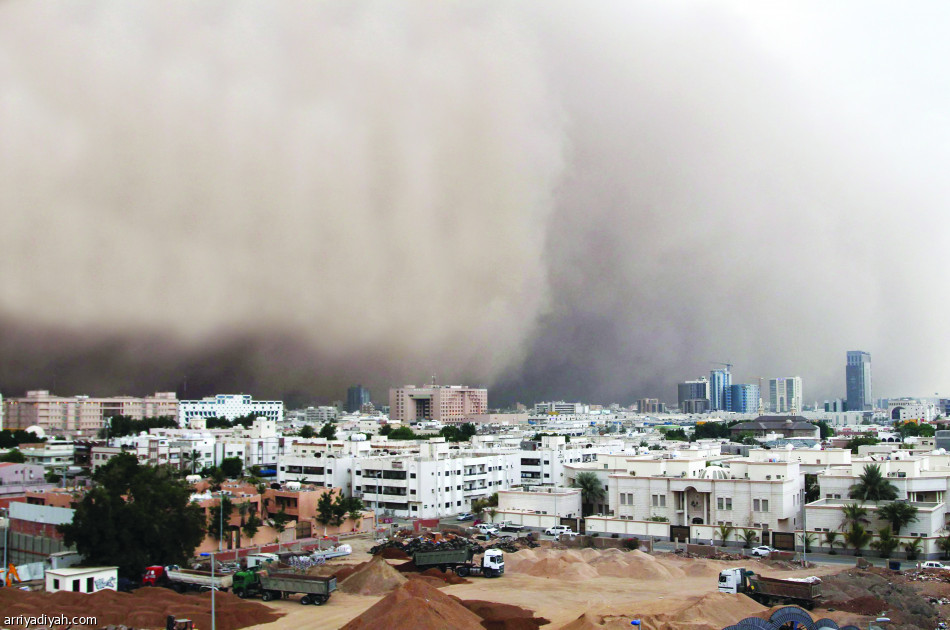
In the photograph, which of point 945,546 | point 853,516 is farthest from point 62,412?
point 945,546

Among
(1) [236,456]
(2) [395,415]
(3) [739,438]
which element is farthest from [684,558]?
(2) [395,415]

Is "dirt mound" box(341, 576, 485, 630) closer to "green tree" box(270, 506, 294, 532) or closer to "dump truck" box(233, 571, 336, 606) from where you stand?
"dump truck" box(233, 571, 336, 606)

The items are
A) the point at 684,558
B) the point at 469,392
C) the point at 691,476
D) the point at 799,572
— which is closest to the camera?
the point at 799,572

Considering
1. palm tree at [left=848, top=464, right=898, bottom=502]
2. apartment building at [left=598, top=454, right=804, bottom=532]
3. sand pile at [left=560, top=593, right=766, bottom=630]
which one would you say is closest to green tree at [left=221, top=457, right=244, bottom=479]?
apartment building at [left=598, top=454, right=804, bottom=532]

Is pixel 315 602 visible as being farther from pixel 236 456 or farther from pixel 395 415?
pixel 395 415

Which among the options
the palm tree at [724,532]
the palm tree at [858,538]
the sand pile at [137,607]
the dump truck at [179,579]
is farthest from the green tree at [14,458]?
the palm tree at [858,538]

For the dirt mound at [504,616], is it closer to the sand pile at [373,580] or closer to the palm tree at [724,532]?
the sand pile at [373,580]
